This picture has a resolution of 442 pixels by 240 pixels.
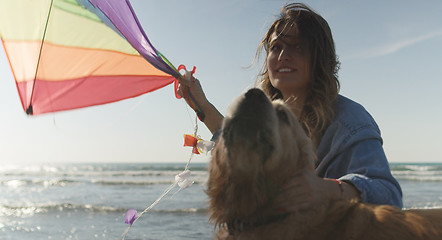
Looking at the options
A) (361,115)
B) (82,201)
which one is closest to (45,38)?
(361,115)

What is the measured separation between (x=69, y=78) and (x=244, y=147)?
2280 mm

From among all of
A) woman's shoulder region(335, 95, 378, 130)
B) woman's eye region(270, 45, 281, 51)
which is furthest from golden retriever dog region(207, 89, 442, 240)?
woman's eye region(270, 45, 281, 51)

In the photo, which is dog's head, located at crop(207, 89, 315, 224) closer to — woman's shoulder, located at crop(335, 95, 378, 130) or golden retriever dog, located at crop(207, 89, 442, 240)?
golden retriever dog, located at crop(207, 89, 442, 240)

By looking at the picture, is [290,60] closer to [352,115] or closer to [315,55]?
[315,55]

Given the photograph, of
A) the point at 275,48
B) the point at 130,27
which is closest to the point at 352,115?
the point at 275,48

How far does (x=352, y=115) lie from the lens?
2754 mm

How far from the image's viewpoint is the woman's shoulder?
2.68m

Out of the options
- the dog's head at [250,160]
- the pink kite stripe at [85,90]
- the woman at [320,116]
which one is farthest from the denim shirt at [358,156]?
the pink kite stripe at [85,90]

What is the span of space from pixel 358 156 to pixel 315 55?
1036 millimetres

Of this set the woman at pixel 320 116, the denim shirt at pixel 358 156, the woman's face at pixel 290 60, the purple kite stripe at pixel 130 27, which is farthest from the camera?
the purple kite stripe at pixel 130 27

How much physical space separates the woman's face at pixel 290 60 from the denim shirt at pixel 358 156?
40 cm

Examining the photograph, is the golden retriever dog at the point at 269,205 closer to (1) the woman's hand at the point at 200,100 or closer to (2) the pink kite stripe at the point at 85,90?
(1) the woman's hand at the point at 200,100

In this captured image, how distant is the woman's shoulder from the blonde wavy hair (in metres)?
0.09

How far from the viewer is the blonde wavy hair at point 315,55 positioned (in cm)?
302
